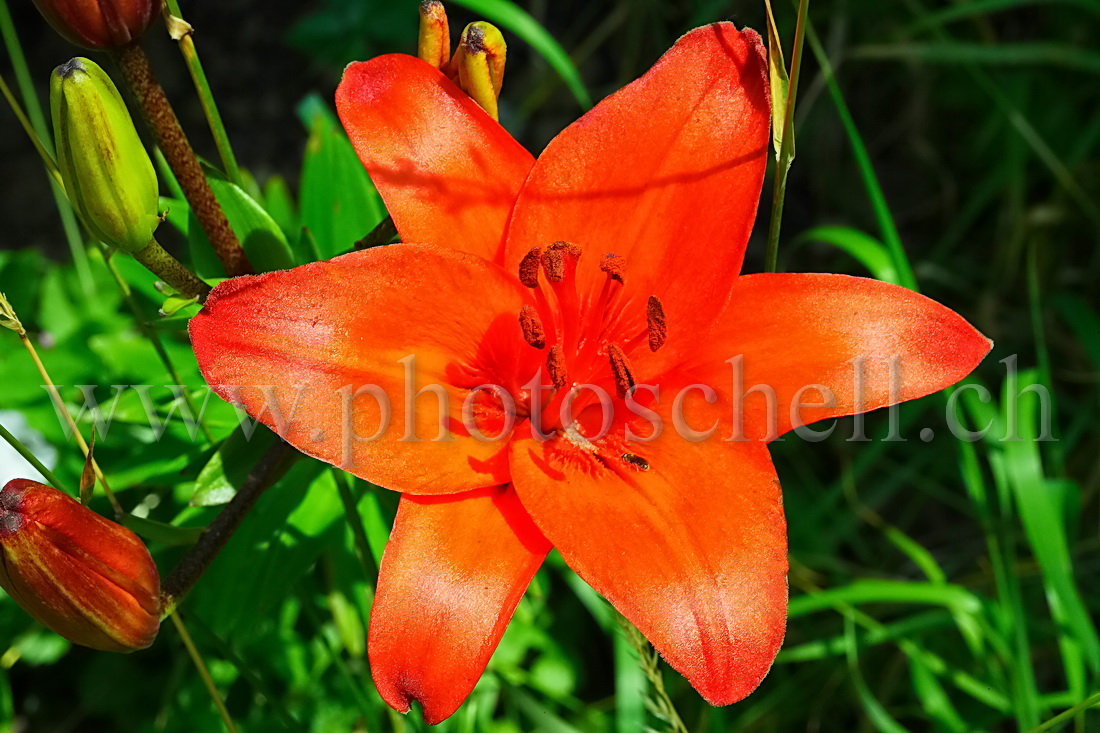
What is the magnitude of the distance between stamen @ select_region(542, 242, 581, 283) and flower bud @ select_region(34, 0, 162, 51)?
1.70ft

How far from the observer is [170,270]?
3.90 ft

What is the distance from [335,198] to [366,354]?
683 millimetres

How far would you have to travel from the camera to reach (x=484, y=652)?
1104 mm

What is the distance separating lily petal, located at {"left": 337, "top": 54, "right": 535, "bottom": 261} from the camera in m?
1.22

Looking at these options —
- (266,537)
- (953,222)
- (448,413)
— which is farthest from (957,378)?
(953,222)

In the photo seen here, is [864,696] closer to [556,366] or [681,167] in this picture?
[556,366]

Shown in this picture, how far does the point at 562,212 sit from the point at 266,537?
29.4 inches

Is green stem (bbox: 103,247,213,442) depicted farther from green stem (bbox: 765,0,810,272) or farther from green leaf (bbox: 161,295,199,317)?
green stem (bbox: 765,0,810,272)

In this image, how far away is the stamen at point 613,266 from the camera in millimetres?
1245

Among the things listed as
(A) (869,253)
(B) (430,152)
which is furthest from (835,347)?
(A) (869,253)

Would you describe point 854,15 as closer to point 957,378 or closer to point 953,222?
point 953,222

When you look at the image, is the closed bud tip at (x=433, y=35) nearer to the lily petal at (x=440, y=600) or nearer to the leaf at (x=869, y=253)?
the lily petal at (x=440, y=600)

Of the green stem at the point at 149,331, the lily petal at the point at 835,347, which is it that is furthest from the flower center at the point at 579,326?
the green stem at the point at 149,331

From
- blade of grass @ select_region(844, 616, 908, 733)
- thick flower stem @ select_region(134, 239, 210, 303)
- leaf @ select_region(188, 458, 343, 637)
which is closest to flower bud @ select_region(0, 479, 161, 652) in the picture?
thick flower stem @ select_region(134, 239, 210, 303)
